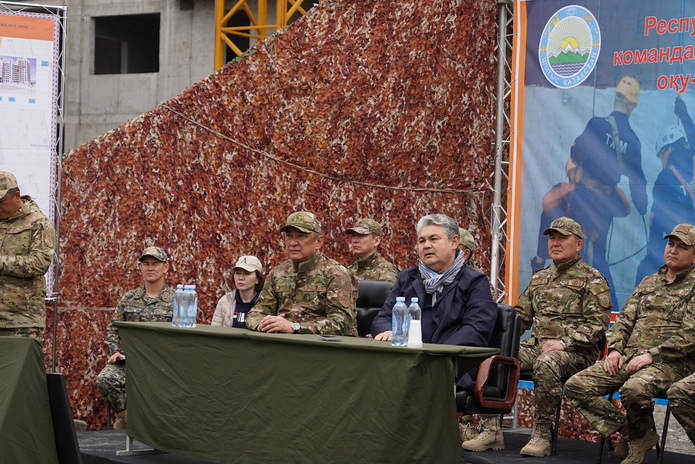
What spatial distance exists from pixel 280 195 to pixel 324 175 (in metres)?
0.37

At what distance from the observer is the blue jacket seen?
5352 millimetres

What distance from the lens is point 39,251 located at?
21.4ft

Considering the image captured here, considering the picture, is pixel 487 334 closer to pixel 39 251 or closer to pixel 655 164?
pixel 655 164

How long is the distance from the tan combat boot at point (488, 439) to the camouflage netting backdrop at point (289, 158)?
182cm

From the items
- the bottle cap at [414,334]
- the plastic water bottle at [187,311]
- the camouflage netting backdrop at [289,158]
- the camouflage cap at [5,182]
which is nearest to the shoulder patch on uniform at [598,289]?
the camouflage netting backdrop at [289,158]

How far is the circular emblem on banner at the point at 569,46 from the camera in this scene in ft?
23.6

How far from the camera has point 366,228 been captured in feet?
24.7

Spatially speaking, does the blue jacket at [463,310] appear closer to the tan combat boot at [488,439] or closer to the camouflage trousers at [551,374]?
the camouflage trousers at [551,374]

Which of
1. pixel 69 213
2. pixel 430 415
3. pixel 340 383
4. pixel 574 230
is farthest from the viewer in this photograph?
pixel 69 213

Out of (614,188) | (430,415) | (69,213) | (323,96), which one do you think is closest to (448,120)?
(323,96)

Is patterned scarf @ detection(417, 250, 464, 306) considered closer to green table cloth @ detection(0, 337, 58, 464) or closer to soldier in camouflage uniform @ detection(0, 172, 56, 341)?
green table cloth @ detection(0, 337, 58, 464)

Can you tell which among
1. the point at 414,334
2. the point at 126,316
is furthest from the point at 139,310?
the point at 414,334

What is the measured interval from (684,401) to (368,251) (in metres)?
2.88

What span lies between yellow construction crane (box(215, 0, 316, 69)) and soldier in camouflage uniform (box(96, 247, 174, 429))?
9457 millimetres
